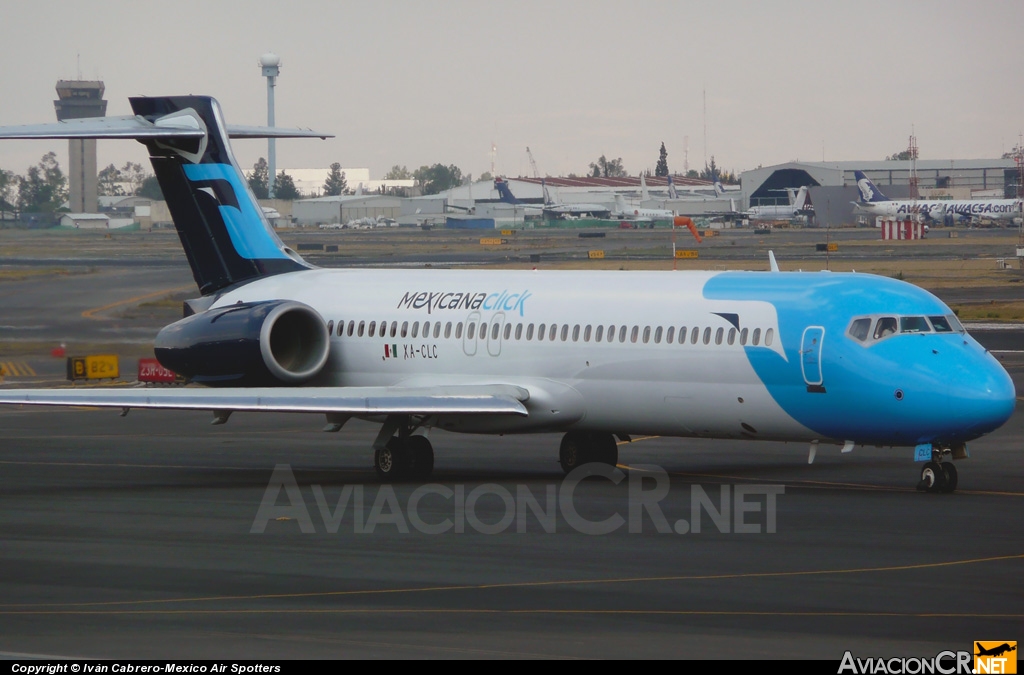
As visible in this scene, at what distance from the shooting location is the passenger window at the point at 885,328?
2145 centimetres

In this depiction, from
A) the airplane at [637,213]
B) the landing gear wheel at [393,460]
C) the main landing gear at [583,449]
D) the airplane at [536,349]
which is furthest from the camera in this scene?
the airplane at [637,213]

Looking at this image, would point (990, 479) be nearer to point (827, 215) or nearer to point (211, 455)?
point (211, 455)

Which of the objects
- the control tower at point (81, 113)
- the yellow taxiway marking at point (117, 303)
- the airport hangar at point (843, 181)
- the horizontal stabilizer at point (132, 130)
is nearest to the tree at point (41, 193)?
the control tower at point (81, 113)

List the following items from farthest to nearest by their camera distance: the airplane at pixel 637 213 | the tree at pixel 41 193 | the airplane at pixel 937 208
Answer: the airplane at pixel 637 213
the airplane at pixel 937 208
the tree at pixel 41 193

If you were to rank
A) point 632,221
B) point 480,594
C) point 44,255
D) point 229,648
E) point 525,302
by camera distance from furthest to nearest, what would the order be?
point 632,221
point 44,255
point 525,302
point 480,594
point 229,648

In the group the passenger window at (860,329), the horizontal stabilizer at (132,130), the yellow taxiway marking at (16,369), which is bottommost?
the yellow taxiway marking at (16,369)

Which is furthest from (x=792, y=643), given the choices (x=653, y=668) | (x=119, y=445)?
(x=119, y=445)

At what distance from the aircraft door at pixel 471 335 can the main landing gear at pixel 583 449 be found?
83.5 inches

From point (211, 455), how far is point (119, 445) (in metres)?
2.90

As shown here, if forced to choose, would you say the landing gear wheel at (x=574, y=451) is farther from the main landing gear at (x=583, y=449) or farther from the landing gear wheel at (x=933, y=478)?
the landing gear wheel at (x=933, y=478)

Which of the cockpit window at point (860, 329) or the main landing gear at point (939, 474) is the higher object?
the cockpit window at point (860, 329)

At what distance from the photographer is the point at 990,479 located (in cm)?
2328

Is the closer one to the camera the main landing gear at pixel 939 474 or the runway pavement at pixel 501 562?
the runway pavement at pixel 501 562

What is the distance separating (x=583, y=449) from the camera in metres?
25.1
